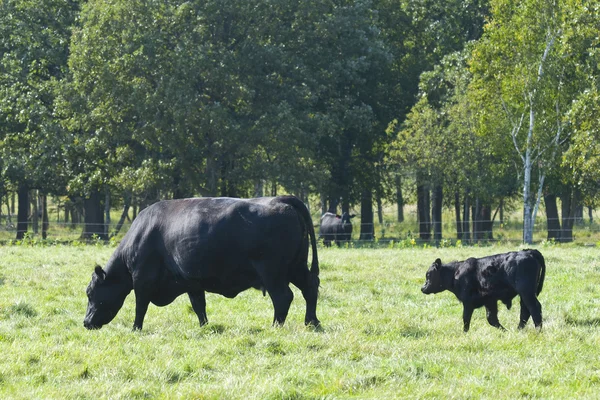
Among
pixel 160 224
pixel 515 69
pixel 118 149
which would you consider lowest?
pixel 160 224

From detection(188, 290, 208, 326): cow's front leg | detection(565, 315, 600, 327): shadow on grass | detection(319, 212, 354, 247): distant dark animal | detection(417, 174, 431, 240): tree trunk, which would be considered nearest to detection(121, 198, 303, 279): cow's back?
detection(188, 290, 208, 326): cow's front leg

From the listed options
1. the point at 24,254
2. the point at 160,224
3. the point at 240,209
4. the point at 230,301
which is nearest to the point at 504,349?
the point at 240,209

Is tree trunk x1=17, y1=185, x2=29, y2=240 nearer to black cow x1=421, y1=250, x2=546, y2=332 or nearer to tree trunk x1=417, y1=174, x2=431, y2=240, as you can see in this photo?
tree trunk x1=417, y1=174, x2=431, y2=240

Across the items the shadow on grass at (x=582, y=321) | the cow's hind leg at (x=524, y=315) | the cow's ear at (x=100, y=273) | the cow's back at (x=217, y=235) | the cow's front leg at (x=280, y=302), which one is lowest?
the shadow on grass at (x=582, y=321)

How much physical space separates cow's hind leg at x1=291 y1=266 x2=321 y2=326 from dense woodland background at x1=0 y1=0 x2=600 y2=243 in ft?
66.5

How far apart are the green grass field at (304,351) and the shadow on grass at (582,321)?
17mm

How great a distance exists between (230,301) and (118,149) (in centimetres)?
2032

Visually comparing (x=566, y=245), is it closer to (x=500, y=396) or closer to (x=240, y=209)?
(x=240, y=209)

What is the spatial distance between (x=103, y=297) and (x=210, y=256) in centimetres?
169

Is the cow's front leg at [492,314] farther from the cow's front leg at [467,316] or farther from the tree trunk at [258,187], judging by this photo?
the tree trunk at [258,187]

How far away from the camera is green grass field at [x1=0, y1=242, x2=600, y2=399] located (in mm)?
7551

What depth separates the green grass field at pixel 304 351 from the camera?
7.55m

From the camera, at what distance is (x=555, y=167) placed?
3544 cm

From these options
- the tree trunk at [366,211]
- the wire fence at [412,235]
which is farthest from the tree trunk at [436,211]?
the tree trunk at [366,211]
